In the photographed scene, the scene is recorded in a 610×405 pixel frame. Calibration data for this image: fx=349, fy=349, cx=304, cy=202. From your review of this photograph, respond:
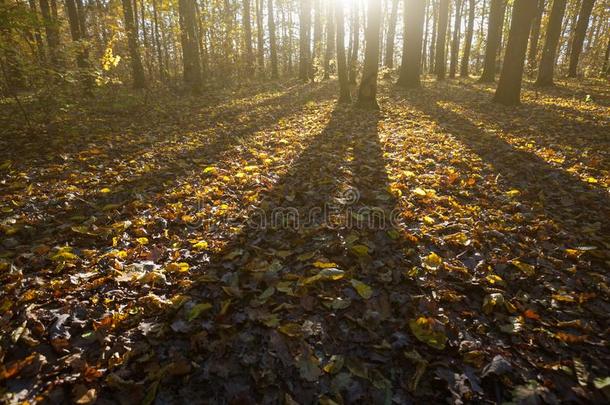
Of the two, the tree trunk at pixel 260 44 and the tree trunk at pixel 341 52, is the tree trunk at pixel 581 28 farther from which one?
the tree trunk at pixel 260 44

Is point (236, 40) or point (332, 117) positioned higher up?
point (236, 40)

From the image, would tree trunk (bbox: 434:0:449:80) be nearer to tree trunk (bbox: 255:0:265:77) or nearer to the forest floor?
tree trunk (bbox: 255:0:265:77)

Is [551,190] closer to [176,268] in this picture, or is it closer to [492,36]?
[176,268]

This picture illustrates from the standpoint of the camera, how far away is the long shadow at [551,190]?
3576mm

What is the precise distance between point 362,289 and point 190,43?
11.8 metres

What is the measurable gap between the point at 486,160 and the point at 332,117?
4502 mm

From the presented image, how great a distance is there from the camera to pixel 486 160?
5672 millimetres

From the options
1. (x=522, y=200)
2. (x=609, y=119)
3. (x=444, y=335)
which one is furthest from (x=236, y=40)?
(x=444, y=335)

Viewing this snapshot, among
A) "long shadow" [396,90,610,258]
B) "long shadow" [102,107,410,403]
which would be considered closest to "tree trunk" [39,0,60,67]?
"long shadow" [102,107,410,403]

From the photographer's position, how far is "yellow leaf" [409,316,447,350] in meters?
2.27

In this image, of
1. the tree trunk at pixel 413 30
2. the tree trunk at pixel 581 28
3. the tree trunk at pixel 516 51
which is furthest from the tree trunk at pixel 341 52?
the tree trunk at pixel 581 28

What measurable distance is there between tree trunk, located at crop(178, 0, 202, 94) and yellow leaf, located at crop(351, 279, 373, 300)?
1154 centimetres

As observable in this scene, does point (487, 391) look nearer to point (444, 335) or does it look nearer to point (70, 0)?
point (444, 335)

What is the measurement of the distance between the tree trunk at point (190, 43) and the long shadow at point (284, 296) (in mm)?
9383
